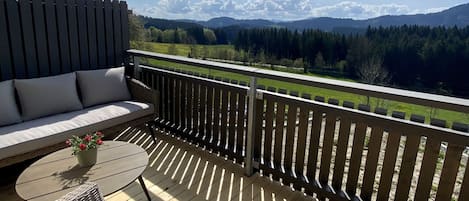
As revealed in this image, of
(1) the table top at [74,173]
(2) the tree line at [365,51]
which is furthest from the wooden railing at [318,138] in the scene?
(2) the tree line at [365,51]

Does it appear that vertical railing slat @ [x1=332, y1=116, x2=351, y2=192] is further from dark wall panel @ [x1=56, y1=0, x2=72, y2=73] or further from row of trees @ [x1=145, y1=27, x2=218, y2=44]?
row of trees @ [x1=145, y1=27, x2=218, y2=44]

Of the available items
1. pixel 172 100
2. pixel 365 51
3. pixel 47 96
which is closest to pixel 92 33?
pixel 47 96

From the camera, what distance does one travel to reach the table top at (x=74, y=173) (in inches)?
65.5

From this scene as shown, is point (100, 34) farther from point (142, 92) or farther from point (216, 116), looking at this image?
point (216, 116)

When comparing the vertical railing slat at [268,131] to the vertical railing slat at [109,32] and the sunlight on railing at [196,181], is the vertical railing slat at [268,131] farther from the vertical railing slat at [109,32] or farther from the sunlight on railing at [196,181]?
the vertical railing slat at [109,32]

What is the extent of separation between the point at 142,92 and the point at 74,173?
5.10 feet

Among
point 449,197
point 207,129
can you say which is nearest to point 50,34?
point 207,129

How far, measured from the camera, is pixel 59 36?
325 centimetres

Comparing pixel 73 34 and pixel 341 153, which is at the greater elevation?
pixel 73 34

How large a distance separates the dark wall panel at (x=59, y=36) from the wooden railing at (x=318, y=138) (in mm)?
752

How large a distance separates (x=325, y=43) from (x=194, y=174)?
44.0 meters

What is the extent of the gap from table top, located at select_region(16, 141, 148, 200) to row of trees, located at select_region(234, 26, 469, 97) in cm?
4036

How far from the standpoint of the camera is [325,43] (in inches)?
1716

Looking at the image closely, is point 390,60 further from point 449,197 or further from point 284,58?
point 449,197
